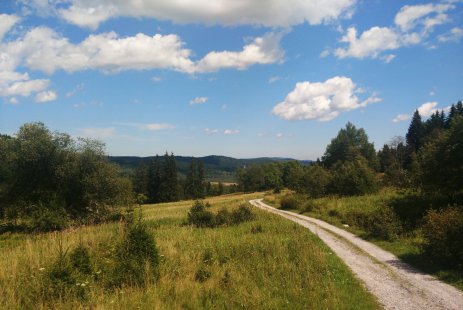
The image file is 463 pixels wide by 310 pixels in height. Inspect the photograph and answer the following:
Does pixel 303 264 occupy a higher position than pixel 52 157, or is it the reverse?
pixel 52 157

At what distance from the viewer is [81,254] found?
11.0 m

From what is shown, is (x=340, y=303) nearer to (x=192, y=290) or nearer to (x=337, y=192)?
(x=192, y=290)

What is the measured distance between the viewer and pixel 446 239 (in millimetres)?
13219

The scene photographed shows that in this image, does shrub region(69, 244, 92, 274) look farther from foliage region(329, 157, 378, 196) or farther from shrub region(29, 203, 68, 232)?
foliage region(329, 157, 378, 196)

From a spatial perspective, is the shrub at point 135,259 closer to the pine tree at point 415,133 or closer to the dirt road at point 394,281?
the dirt road at point 394,281

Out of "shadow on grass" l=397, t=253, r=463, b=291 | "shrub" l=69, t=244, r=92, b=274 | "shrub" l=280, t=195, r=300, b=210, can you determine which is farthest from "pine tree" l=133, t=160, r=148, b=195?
"shrub" l=69, t=244, r=92, b=274

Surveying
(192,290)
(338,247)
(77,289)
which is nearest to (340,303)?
(192,290)

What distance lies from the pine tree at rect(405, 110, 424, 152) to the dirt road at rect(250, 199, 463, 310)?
88.8 m

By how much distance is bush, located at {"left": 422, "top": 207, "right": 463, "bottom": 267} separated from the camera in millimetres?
12797

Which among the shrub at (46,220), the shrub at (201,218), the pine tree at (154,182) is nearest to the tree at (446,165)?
the shrub at (201,218)

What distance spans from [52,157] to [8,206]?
20.5ft

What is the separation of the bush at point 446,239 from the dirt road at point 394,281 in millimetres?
1232

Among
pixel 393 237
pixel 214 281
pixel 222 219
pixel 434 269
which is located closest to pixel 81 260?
pixel 214 281

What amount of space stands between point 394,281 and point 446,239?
3222 mm
